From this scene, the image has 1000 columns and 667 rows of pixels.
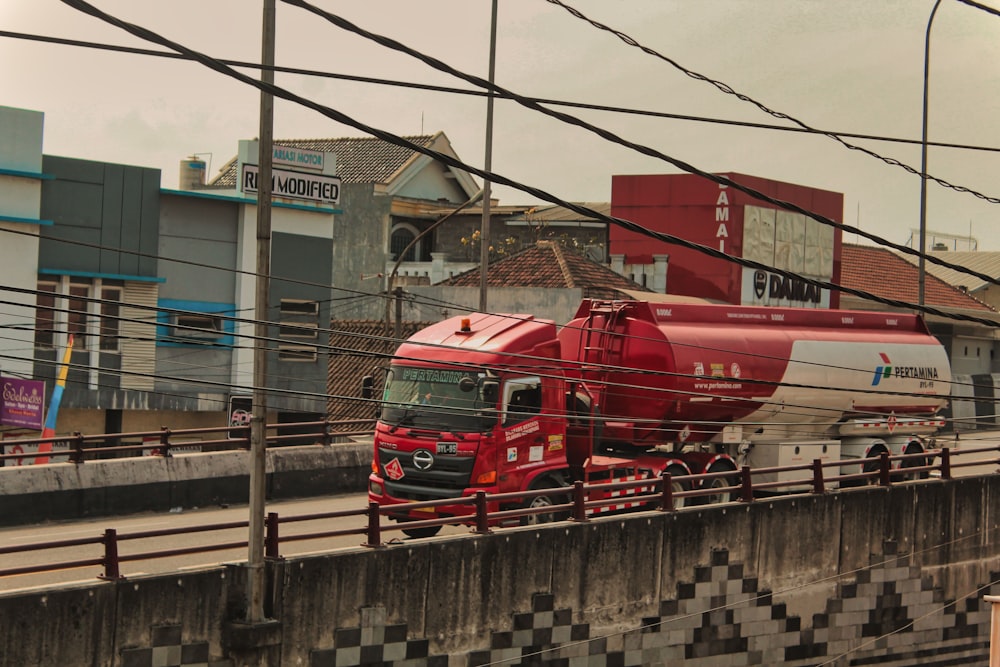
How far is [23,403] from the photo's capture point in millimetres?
27500

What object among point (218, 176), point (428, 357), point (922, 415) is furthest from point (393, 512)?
point (218, 176)

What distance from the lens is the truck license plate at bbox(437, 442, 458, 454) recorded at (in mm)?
18750

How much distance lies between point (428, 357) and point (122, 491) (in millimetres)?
6400

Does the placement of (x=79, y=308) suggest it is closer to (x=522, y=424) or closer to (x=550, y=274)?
(x=550, y=274)

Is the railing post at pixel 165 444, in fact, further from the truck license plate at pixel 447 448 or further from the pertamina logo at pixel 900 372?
the pertamina logo at pixel 900 372

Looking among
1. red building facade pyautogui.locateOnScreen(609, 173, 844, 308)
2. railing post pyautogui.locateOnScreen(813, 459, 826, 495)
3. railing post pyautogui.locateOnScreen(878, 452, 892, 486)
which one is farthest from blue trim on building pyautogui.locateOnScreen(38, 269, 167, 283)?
red building facade pyautogui.locateOnScreen(609, 173, 844, 308)

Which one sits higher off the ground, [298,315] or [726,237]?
[726,237]

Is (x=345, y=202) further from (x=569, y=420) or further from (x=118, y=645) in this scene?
(x=118, y=645)

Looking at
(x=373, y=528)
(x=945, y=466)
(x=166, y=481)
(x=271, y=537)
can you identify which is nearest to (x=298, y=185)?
(x=166, y=481)

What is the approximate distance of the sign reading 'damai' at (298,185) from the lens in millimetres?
33719

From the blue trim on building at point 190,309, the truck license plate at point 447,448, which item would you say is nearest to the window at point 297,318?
the blue trim on building at point 190,309

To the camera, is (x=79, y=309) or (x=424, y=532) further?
(x=79, y=309)

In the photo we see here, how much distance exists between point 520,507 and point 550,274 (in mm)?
19709

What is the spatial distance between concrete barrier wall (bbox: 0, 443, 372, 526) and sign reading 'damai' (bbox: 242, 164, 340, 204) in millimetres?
9770
